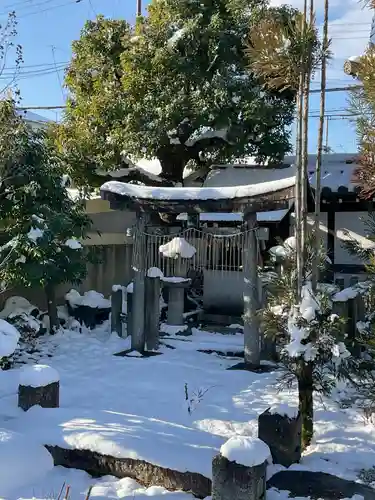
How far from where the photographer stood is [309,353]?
4887mm

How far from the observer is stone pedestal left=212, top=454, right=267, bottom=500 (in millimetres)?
3658

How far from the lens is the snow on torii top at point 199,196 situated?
7.66 metres

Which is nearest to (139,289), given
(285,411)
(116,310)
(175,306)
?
(116,310)

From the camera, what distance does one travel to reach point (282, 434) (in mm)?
4586

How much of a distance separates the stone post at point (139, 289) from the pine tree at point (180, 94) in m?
3.42

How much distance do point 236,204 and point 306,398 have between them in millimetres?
3807

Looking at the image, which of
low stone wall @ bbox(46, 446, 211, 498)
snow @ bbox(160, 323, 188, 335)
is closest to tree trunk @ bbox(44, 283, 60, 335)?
snow @ bbox(160, 323, 188, 335)

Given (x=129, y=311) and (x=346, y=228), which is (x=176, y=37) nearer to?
(x=346, y=228)

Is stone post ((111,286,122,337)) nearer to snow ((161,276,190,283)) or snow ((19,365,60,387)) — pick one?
snow ((161,276,190,283))

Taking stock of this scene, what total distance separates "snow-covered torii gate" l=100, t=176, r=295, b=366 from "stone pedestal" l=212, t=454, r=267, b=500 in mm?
4343

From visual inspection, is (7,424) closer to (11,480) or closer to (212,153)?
(11,480)

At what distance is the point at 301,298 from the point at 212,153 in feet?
28.1

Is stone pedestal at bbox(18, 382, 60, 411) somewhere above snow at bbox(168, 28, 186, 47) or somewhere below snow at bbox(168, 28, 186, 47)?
below

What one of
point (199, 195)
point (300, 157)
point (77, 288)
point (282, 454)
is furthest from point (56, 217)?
point (282, 454)
